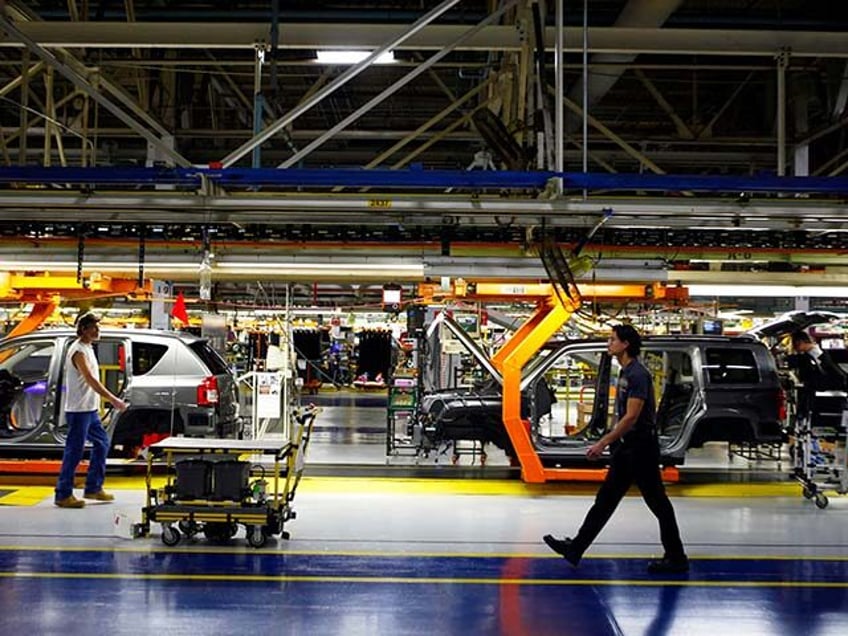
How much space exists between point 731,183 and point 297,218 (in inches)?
134

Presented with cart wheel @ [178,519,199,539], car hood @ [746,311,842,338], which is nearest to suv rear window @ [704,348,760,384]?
car hood @ [746,311,842,338]

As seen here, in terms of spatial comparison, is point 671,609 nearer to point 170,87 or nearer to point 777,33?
point 777,33

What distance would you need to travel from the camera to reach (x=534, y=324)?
9.39 m

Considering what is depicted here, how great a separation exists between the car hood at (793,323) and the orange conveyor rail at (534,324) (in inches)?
39.2

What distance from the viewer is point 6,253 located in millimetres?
8742

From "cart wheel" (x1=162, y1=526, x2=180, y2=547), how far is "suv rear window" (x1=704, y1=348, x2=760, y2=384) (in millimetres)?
5778

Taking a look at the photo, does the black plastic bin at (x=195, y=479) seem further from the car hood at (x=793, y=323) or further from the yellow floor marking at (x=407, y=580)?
the car hood at (x=793, y=323)

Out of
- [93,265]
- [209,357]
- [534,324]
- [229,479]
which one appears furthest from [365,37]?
[209,357]

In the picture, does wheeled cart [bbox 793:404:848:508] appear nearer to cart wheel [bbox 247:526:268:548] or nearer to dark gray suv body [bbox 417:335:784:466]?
dark gray suv body [bbox 417:335:784:466]

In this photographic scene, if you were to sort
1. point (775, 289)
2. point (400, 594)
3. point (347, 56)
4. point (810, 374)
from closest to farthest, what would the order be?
point (400, 594) → point (347, 56) → point (810, 374) → point (775, 289)

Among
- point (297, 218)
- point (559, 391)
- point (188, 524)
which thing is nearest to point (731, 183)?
point (297, 218)

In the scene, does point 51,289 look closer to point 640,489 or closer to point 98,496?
point 98,496

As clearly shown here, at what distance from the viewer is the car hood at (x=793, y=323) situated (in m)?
8.85

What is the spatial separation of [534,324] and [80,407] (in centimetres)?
483
